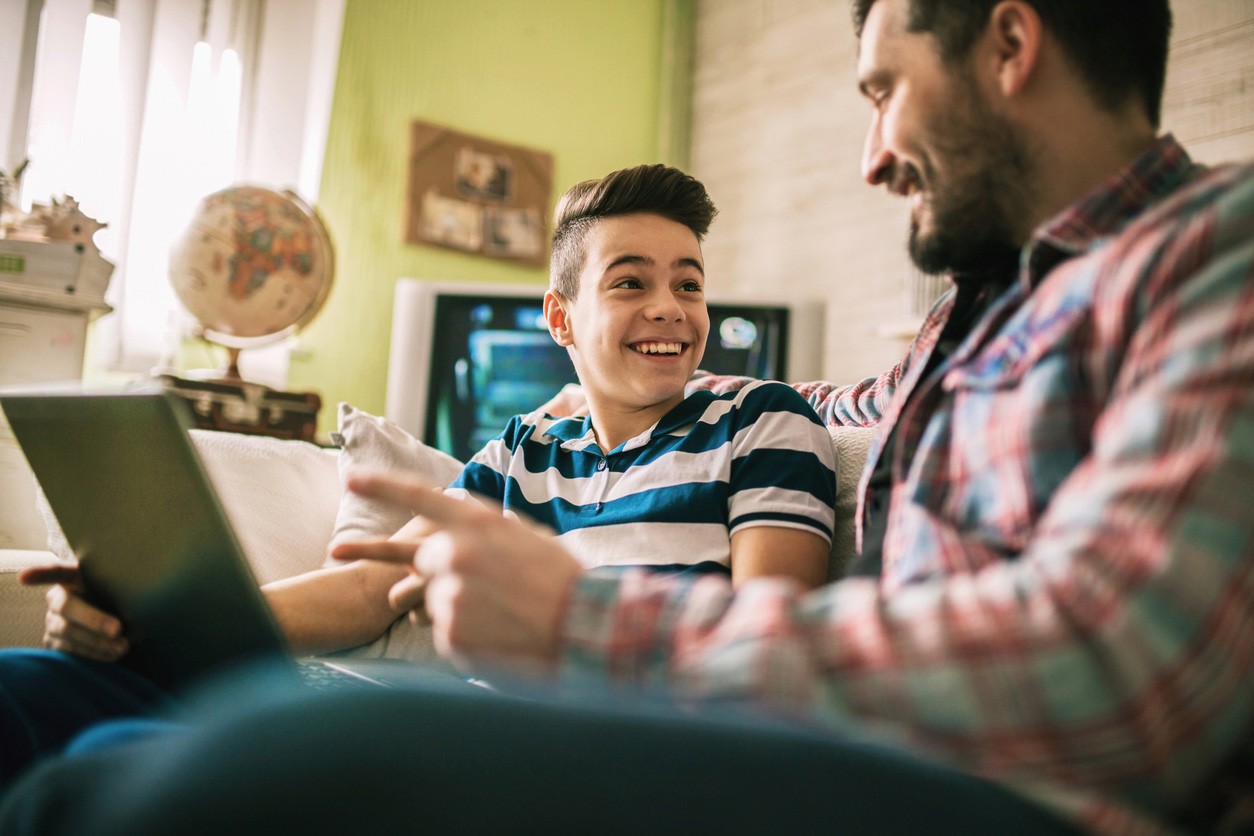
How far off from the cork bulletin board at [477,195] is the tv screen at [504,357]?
0.49 meters

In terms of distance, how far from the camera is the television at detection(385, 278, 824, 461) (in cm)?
283

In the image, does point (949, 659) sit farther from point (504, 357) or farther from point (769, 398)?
point (504, 357)

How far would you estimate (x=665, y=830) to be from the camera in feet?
1.33

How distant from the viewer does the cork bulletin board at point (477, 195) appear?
3.24 meters

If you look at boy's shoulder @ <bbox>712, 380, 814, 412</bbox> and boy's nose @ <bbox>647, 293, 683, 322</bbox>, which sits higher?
boy's nose @ <bbox>647, 293, 683, 322</bbox>

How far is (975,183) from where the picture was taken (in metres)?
0.74

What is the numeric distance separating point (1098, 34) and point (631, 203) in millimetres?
627

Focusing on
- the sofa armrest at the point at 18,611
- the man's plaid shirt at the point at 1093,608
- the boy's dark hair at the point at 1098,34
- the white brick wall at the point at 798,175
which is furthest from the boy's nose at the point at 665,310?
the white brick wall at the point at 798,175

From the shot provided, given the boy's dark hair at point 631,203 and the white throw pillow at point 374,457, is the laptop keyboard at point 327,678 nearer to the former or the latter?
the white throw pillow at point 374,457

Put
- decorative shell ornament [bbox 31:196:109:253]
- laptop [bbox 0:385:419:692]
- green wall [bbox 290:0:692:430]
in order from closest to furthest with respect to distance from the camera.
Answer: laptop [bbox 0:385:419:692] < decorative shell ornament [bbox 31:196:109:253] < green wall [bbox 290:0:692:430]

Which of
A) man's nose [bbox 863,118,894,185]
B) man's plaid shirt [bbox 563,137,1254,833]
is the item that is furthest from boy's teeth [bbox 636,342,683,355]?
man's plaid shirt [bbox 563,137,1254,833]

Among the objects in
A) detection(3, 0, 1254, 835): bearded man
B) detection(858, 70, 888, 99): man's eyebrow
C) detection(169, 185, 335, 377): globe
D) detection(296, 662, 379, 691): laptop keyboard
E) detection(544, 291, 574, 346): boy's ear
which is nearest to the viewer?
detection(3, 0, 1254, 835): bearded man

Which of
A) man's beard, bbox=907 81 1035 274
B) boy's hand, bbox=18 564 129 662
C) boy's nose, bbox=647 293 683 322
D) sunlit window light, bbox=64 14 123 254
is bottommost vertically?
boy's hand, bbox=18 564 129 662

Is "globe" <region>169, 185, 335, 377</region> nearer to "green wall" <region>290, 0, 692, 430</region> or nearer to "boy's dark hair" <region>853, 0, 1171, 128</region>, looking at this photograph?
"green wall" <region>290, 0, 692, 430</region>
